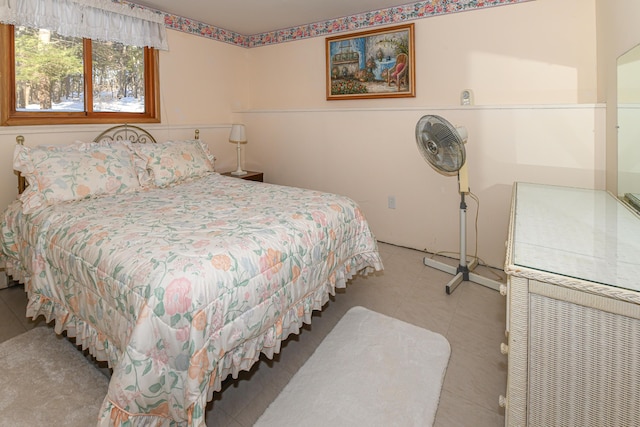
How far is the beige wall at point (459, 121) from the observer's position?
2.70 meters

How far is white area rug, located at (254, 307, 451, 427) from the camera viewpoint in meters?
1.54

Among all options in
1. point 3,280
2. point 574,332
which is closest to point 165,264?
point 574,332

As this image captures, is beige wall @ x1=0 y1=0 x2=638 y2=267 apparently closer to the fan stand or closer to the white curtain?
the white curtain

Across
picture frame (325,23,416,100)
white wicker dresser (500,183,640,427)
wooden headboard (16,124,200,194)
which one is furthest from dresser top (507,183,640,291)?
wooden headboard (16,124,200,194)

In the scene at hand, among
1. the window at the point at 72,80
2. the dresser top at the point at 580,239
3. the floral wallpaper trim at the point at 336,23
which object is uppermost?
the floral wallpaper trim at the point at 336,23

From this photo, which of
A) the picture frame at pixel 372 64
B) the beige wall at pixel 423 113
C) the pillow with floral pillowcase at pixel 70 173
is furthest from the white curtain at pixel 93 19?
the picture frame at pixel 372 64

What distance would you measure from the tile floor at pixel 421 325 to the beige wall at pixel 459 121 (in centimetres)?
62

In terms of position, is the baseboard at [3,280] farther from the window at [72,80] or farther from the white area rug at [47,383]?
the window at [72,80]

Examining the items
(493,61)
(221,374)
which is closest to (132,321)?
(221,374)

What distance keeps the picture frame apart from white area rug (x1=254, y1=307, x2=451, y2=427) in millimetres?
2373

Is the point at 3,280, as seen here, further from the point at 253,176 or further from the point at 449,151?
the point at 449,151

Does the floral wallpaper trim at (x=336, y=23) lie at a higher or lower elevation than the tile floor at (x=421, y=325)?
higher

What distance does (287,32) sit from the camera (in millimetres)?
4184

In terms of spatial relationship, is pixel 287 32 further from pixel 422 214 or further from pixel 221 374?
pixel 221 374
